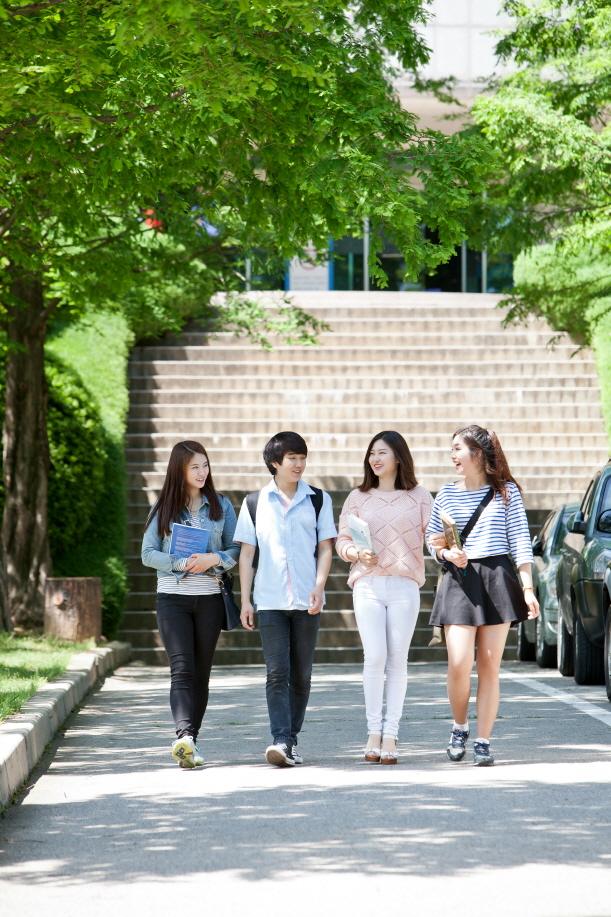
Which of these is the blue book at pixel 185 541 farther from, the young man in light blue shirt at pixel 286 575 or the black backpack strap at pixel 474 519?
the black backpack strap at pixel 474 519

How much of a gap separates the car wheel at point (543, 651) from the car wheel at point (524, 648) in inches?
31.2

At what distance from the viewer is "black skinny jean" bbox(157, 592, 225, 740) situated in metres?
7.29

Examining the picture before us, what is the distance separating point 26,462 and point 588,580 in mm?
7429

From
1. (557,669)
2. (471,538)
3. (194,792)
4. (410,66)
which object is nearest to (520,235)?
(410,66)

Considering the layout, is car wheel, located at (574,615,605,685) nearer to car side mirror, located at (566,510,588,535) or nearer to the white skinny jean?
car side mirror, located at (566,510,588,535)

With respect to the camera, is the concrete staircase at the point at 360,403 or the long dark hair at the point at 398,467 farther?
the concrete staircase at the point at 360,403

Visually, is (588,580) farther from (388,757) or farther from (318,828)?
(318,828)

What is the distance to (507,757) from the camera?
7.31 m

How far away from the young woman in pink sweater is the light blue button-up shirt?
0.18 m

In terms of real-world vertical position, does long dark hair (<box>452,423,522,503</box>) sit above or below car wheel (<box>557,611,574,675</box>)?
above

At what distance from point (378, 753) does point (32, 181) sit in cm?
598

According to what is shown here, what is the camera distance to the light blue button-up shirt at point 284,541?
732 centimetres

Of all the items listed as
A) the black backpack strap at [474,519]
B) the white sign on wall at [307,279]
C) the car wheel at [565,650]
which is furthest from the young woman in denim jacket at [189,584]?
the white sign on wall at [307,279]

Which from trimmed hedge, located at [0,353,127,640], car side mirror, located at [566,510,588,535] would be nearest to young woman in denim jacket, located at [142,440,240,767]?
car side mirror, located at [566,510,588,535]
